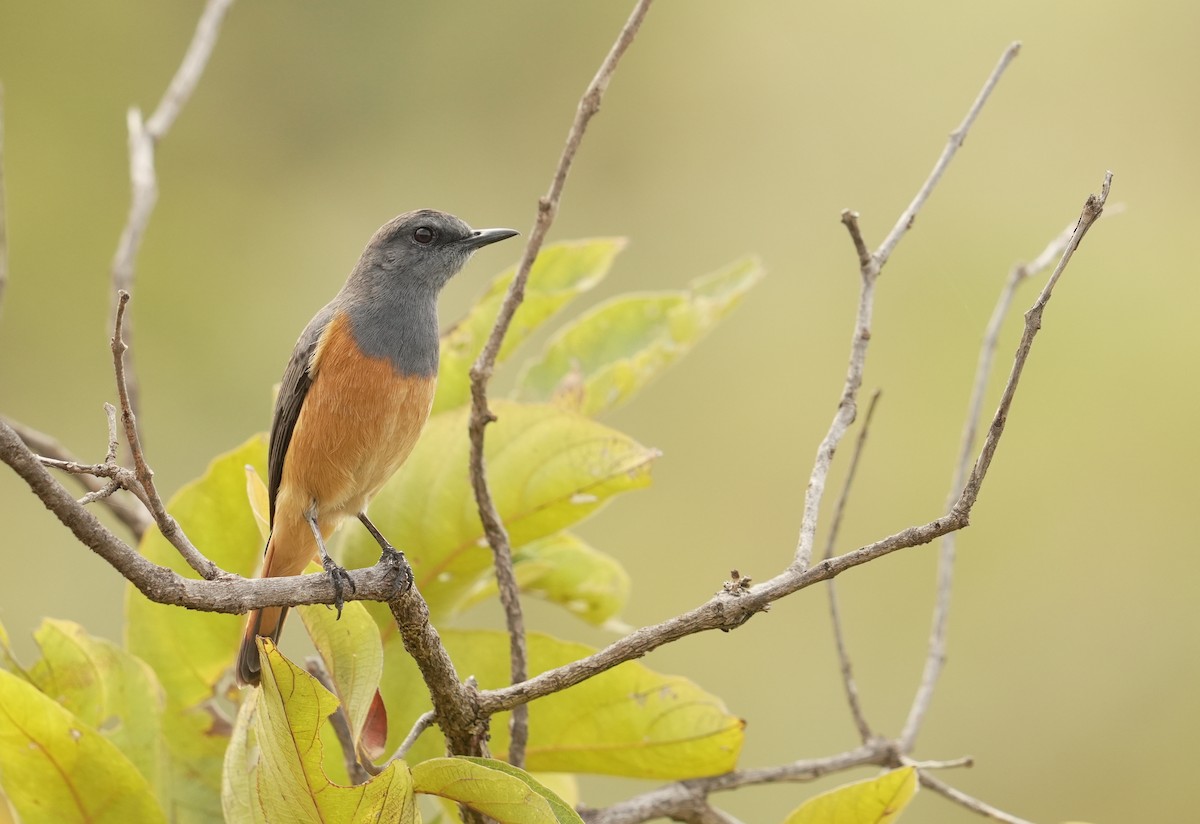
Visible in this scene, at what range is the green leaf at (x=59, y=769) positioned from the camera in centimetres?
175

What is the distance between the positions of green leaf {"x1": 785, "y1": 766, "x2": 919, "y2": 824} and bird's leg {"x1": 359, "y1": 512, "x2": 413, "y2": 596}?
0.64 meters

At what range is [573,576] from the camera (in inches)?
104

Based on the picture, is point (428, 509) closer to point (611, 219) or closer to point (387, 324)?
point (387, 324)

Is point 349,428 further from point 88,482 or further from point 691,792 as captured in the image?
point 691,792

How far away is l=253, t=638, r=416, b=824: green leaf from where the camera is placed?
4.96ft

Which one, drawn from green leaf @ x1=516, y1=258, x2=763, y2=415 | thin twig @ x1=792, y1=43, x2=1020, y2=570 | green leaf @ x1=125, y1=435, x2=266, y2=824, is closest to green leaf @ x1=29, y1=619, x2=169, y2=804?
green leaf @ x1=125, y1=435, x2=266, y2=824

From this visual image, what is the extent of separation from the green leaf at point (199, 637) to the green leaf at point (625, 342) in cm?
67

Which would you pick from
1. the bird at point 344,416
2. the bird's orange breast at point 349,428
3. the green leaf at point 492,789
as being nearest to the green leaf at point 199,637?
the bird at point 344,416

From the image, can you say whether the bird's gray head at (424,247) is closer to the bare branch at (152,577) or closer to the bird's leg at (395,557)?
the bird's leg at (395,557)

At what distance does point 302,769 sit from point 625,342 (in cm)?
132

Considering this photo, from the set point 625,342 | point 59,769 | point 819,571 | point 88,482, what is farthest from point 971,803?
point 88,482

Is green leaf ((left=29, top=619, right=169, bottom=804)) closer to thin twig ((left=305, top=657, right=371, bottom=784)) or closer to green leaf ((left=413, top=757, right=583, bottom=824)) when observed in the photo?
thin twig ((left=305, top=657, right=371, bottom=784))

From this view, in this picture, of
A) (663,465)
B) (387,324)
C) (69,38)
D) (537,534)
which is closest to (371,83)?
(69,38)

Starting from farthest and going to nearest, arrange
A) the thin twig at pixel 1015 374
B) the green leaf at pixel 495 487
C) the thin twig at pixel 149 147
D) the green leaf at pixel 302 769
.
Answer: the thin twig at pixel 149 147
the green leaf at pixel 495 487
the green leaf at pixel 302 769
the thin twig at pixel 1015 374
